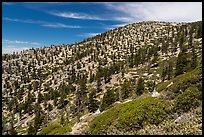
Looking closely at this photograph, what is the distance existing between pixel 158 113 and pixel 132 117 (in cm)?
217

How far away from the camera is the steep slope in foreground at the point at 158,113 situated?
22.8m

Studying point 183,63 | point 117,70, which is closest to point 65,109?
point 117,70

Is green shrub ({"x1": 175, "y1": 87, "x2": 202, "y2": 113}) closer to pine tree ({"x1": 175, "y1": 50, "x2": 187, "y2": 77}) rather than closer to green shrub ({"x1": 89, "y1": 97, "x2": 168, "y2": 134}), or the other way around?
green shrub ({"x1": 89, "y1": 97, "x2": 168, "y2": 134})

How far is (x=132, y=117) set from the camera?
25.7m

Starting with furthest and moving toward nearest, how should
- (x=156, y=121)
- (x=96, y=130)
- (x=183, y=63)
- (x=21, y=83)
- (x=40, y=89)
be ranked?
(x=21, y=83), (x=40, y=89), (x=183, y=63), (x=96, y=130), (x=156, y=121)

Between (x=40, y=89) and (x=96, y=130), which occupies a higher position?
(x=96, y=130)

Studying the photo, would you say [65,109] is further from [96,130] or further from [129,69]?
[96,130]

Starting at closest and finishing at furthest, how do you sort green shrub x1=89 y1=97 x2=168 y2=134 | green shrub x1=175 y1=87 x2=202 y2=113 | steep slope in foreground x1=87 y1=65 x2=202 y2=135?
steep slope in foreground x1=87 y1=65 x2=202 y2=135
green shrub x1=175 y1=87 x2=202 y2=113
green shrub x1=89 y1=97 x2=168 y2=134

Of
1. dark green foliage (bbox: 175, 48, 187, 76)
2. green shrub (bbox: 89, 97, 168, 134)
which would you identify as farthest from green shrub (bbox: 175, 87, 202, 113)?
dark green foliage (bbox: 175, 48, 187, 76)

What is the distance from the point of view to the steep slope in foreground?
74.6ft

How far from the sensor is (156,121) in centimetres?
2475

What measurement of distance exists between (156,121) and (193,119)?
3982 millimetres

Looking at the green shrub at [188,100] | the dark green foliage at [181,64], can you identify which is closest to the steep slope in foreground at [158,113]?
the green shrub at [188,100]

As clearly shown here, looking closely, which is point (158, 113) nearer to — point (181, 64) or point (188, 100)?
point (188, 100)
